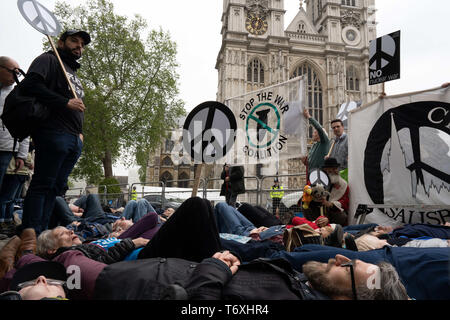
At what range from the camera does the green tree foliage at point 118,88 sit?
57.5 ft

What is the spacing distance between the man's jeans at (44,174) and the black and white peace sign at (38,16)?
114 centimetres

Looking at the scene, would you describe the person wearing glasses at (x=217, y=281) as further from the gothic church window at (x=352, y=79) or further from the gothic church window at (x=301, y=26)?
the gothic church window at (x=301, y=26)

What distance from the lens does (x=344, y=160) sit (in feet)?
18.0

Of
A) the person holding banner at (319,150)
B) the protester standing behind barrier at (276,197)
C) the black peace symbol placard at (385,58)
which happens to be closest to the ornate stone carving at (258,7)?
the protester standing behind barrier at (276,197)

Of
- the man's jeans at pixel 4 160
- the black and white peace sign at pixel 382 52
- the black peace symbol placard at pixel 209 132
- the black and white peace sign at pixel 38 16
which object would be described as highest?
the black and white peace sign at pixel 382 52

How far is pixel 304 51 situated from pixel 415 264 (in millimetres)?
36191

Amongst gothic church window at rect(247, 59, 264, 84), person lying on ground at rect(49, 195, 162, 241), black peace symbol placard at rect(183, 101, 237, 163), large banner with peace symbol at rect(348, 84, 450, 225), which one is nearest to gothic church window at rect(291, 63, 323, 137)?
gothic church window at rect(247, 59, 264, 84)

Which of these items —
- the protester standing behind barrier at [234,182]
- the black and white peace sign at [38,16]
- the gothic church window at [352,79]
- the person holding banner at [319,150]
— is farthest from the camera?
the gothic church window at [352,79]

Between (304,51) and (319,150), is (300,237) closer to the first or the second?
(319,150)

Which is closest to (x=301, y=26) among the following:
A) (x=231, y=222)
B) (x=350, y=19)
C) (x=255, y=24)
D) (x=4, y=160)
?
(x=350, y=19)

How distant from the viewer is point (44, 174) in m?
2.71

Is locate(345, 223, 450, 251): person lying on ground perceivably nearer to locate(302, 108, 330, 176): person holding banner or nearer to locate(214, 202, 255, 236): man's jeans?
locate(214, 202, 255, 236): man's jeans

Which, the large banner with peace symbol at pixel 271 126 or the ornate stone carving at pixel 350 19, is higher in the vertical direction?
the ornate stone carving at pixel 350 19

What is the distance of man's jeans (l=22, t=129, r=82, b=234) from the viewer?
8.69 feet
